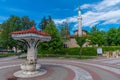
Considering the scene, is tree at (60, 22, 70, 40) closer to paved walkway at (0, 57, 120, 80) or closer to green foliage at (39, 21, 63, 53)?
green foliage at (39, 21, 63, 53)

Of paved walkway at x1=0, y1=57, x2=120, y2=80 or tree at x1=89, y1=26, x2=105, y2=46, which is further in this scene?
tree at x1=89, y1=26, x2=105, y2=46

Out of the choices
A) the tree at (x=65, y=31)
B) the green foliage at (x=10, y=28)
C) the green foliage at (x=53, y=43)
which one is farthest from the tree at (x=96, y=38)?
the green foliage at (x=10, y=28)

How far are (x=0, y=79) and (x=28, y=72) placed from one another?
2.51 meters

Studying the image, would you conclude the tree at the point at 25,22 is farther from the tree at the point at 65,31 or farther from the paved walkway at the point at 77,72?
the paved walkway at the point at 77,72

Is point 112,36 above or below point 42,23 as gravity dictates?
below

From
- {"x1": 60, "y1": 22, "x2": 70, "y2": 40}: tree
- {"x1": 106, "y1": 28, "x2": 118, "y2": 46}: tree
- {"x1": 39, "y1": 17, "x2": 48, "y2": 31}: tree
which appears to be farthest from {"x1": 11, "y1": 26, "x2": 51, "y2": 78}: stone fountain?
{"x1": 39, "y1": 17, "x2": 48, "y2": 31}: tree

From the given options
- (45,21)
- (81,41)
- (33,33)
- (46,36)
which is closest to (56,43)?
(81,41)

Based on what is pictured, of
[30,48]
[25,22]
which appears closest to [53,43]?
[30,48]

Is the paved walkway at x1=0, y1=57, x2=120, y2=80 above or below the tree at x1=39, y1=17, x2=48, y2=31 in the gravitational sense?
below

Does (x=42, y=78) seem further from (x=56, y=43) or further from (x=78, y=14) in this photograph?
(x=78, y=14)

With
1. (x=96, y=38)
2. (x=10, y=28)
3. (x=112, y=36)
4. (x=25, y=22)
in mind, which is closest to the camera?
(x=96, y=38)

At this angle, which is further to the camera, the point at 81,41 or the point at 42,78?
the point at 81,41

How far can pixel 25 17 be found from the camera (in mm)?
47188

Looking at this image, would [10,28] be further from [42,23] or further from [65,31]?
[42,23]
